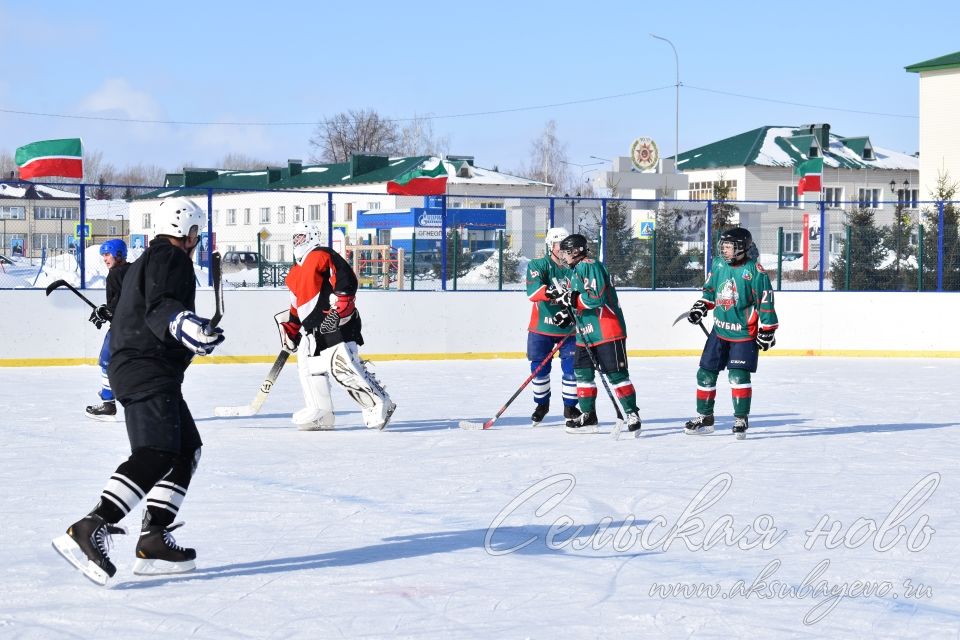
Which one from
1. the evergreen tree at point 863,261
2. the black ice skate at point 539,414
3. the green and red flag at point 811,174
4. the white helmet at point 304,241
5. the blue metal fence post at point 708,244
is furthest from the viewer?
the green and red flag at point 811,174

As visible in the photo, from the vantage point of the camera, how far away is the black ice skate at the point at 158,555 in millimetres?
4086

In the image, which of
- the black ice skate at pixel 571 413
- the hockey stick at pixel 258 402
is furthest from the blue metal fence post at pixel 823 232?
the hockey stick at pixel 258 402

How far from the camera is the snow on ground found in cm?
365

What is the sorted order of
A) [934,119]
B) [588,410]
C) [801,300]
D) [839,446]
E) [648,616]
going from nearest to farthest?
1. [648,616]
2. [839,446]
3. [588,410]
4. [801,300]
5. [934,119]

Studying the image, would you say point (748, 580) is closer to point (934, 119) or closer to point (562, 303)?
point (562, 303)

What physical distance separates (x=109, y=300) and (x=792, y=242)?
10083 mm

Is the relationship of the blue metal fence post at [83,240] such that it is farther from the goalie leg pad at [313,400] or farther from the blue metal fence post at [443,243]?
the goalie leg pad at [313,400]

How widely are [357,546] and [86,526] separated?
1080 mm

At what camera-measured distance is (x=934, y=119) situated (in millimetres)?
34500

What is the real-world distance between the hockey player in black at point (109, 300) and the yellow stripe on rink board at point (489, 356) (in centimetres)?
409

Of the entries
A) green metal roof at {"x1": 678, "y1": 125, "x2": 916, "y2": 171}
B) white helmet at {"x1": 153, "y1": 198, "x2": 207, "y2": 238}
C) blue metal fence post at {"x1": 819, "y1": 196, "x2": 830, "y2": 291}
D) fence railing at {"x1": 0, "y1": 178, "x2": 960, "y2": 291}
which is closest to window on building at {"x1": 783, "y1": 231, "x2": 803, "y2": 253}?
fence railing at {"x1": 0, "y1": 178, "x2": 960, "y2": 291}

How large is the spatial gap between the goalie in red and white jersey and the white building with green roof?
1137 inches

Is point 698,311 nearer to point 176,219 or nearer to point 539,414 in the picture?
point 539,414

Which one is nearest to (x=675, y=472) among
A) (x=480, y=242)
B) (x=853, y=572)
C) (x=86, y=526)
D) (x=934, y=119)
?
(x=853, y=572)
